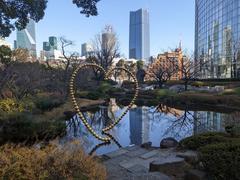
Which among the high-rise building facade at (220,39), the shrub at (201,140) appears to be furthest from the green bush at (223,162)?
the high-rise building facade at (220,39)

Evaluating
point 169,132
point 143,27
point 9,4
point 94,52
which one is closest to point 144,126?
point 169,132

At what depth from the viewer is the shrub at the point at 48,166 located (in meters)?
3.73

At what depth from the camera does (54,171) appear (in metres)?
3.85

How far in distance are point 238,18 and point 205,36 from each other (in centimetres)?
1502

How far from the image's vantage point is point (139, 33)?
187625 millimetres

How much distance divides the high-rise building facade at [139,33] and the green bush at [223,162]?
180 meters

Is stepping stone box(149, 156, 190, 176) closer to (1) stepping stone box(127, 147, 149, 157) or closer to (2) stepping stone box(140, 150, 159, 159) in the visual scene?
(2) stepping stone box(140, 150, 159, 159)

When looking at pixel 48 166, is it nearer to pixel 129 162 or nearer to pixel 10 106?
pixel 129 162

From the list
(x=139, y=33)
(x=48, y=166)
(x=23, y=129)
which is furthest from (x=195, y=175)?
(x=139, y=33)

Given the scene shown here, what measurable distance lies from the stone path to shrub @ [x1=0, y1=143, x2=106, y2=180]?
1510mm

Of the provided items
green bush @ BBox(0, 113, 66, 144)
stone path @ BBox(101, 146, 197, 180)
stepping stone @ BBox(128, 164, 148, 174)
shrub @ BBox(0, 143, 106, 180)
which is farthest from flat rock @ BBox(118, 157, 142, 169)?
green bush @ BBox(0, 113, 66, 144)

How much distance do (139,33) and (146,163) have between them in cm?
18510

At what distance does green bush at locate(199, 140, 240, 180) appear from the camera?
426cm

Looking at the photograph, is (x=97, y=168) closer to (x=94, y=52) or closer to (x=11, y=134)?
(x=11, y=134)
